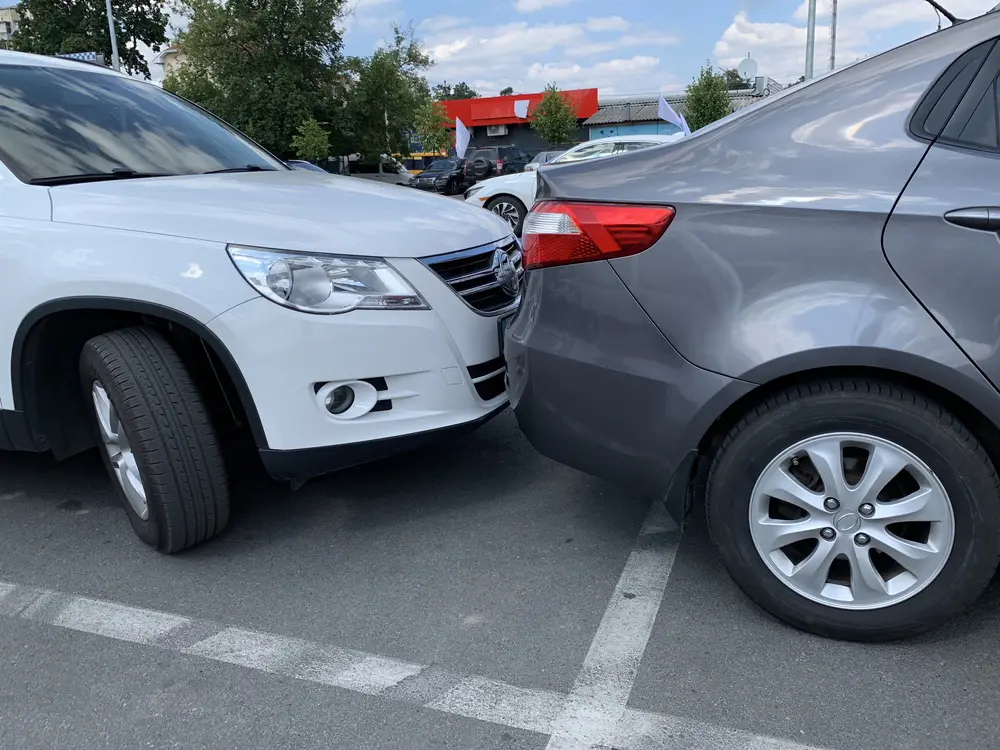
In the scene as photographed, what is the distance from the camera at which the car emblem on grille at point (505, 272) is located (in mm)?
3278

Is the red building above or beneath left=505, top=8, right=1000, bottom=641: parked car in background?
above

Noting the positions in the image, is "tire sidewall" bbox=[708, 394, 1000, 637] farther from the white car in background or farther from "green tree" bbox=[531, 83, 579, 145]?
"green tree" bbox=[531, 83, 579, 145]

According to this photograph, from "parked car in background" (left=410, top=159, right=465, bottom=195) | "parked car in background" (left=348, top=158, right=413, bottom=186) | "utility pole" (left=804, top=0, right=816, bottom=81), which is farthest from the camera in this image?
"parked car in background" (left=348, top=158, right=413, bottom=186)

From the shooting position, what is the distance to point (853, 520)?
2.20 metres

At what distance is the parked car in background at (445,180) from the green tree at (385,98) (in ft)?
18.7

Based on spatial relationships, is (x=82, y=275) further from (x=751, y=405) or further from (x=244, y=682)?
(x=751, y=405)

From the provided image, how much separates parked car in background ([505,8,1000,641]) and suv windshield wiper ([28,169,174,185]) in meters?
1.75

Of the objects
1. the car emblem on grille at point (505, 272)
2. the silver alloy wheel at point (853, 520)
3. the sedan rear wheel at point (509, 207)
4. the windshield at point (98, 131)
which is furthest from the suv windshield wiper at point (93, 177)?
the sedan rear wheel at point (509, 207)

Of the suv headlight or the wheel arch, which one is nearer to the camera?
the wheel arch

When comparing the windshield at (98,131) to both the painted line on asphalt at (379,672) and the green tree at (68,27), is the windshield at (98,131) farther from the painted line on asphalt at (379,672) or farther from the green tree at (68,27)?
the green tree at (68,27)

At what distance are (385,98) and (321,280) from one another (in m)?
36.4

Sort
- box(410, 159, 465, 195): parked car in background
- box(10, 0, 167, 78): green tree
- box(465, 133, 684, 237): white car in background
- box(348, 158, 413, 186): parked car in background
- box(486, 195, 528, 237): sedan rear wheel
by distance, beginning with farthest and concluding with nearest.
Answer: box(10, 0, 167, 78): green tree
box(348, 158, 413, 186): parked car in background
box(410, 159, 465, 195): parked car in background
box(486, 195, 528, 237): sedan rear wheel
box(465, 133, 684, 237): white car in background

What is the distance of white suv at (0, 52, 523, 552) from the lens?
259 cm

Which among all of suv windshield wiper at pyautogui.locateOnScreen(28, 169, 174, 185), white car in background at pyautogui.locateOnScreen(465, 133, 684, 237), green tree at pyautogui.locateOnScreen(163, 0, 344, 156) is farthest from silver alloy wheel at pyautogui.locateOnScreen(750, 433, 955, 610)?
green tree at pyautogui.locateOnScreen(163, 0, 344, 156)
